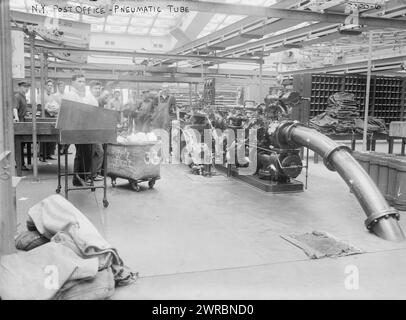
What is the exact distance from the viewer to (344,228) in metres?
4.45

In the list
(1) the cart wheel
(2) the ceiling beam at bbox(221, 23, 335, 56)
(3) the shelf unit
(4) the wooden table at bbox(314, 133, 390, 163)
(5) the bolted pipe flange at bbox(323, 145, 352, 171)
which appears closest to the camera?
(5) the bolted pipe flange at bbox(323, 145, 352, 171)

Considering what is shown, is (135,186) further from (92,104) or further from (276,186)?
(276,186)

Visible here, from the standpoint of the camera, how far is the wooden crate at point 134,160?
5.85 m

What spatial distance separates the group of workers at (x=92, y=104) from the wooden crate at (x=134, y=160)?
0.33m

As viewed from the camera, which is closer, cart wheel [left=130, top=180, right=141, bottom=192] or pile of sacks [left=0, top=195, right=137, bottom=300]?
pile of sacks [left=0, top=195, right=137, bottom=300]

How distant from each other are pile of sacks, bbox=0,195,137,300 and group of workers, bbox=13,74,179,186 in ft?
7.42

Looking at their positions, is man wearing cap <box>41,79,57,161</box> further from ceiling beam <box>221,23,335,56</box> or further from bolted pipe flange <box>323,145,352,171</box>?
bolted pipe flange <box>323,145,352,171</box>

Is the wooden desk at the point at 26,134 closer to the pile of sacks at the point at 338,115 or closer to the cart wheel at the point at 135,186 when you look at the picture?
the cart wheel at the point at 135,186

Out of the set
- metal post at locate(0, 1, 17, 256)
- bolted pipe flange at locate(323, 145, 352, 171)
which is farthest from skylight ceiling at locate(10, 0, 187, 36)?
metal post at locate(0, 1, 17, 256)

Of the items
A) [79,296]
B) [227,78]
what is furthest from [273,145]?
[227,78]

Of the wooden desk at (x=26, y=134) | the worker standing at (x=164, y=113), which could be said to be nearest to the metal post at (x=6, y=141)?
the wooden desk at (x=26, y=134)

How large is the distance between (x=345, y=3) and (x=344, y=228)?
2661mm

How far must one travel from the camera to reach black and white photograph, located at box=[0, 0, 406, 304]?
2891 millimetres

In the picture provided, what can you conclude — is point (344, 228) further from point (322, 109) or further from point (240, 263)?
point (322, 109)
